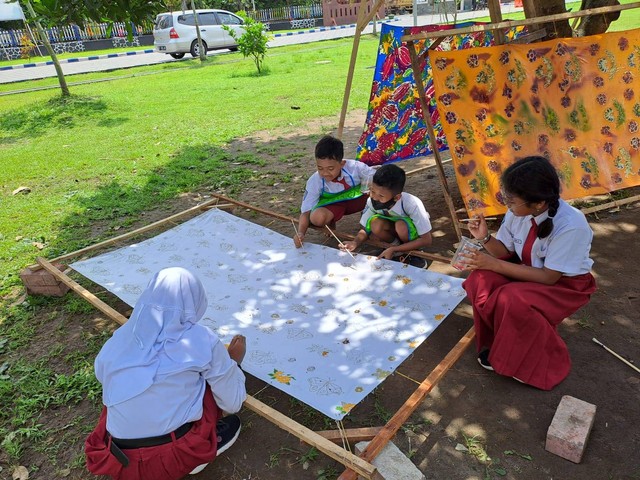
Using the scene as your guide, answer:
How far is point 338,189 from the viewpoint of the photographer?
407 cm

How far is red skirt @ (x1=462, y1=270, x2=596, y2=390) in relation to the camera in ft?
7.89

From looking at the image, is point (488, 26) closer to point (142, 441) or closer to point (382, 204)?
point (382, 204)

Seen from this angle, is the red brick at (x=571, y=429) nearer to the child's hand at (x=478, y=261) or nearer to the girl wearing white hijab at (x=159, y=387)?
the child's hand at (x=478, y=261)

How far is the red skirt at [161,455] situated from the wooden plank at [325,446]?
25 cm

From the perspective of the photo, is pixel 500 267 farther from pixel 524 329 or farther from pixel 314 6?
pixel 314 6

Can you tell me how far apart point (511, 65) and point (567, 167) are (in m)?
0.97

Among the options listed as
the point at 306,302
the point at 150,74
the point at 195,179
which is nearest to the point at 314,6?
the point at 150,74

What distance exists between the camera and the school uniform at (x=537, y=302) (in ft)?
7.80

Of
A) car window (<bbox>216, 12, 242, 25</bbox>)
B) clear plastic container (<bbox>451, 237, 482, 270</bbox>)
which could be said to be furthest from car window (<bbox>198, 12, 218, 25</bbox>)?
clear plastic container (<bbox>451, 237, 482, 270</bbox>)

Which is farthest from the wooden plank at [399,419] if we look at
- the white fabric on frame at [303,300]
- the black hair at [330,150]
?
the black hair at [330,150]

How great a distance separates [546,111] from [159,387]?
3600 mm

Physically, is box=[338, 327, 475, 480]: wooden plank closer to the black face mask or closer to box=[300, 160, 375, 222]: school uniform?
the black face mask

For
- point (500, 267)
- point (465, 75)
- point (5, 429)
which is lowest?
point (5, 429)

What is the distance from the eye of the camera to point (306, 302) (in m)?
3.18
